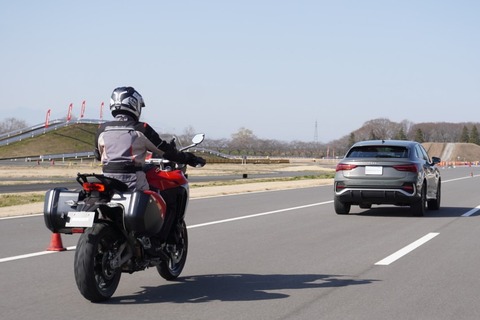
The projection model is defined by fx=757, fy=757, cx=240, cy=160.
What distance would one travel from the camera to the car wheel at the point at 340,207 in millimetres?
17077

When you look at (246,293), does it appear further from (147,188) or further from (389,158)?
(389,158)

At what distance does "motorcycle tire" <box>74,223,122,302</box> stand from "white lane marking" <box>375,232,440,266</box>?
157 inches

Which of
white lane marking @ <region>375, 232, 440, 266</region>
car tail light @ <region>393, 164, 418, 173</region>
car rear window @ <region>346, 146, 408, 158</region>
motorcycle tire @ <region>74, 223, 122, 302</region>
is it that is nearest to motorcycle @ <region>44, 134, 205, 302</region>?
motorcycle tire @ <region>74, 223, 122, 302</region>

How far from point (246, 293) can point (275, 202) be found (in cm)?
1419

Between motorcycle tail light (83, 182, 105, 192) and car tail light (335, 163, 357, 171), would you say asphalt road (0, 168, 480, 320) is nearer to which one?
motorcycle tail light (83, 182, 105, 192)

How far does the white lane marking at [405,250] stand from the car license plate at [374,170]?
10.5ft

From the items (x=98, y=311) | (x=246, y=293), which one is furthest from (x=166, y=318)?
(x=246, y=293)

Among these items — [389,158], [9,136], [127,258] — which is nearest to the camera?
[127,258]

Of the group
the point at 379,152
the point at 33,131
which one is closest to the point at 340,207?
the point at 379,152

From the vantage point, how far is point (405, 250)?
11.1 meters

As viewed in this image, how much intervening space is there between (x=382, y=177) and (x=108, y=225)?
34.0ft

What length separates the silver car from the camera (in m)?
16.3

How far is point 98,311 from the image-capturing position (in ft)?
22.1

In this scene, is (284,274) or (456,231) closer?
(284,274)
